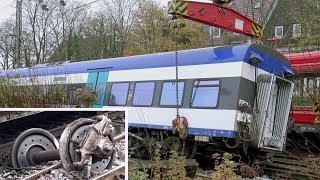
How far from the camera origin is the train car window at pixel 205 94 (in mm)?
11203

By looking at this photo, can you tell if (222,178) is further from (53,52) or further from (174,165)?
(53,52)

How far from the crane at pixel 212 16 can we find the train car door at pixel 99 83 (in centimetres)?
454

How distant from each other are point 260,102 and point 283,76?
4.80 feet

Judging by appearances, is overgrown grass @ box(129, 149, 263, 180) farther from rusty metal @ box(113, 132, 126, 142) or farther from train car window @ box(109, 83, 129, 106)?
train car window @ box(109, 83, 129, 106)

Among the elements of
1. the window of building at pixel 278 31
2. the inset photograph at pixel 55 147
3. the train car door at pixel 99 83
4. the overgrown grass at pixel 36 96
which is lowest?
the inset photograph at pixel 55 147

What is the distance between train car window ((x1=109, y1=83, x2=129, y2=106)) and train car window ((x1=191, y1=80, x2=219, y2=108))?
9.09 feet

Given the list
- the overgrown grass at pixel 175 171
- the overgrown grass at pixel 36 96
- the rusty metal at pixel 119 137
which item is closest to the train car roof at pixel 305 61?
the overgrown grass at pixel 36 96

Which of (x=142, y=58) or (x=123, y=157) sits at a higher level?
(x=142, y=58)

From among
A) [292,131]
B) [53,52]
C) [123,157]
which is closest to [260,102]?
[292,131]

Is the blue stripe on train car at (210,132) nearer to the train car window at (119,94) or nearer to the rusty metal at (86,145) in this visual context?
the train car window at (119,94)

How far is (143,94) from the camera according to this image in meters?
13.1

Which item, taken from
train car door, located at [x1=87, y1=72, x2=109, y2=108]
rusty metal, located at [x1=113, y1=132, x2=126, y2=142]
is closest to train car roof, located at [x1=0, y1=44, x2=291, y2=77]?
train car door, located at [x1=87, y1=72, x2=109, y2=108]

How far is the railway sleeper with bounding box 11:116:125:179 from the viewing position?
211cm

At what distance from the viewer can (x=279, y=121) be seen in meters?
12.5
